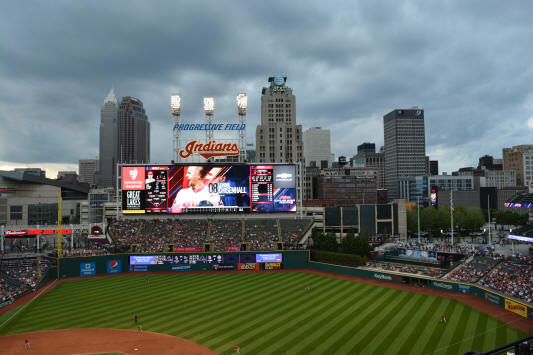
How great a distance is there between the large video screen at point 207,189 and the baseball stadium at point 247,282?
0.17 m

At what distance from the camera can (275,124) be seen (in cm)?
13525

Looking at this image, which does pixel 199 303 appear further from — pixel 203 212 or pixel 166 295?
pixel 203 212

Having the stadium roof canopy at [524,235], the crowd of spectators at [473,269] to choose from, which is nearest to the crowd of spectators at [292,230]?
the crowd of spectators at [473,269]

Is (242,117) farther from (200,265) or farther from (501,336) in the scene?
(501,336)

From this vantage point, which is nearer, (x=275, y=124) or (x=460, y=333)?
(x=460, y=333)

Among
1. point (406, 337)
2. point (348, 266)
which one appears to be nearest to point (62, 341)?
point (406, 337)

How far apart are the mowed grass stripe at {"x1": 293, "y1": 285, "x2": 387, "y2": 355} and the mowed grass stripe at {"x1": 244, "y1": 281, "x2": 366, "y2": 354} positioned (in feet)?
2.30

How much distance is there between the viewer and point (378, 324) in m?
30.1

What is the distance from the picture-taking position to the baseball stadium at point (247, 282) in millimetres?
27703

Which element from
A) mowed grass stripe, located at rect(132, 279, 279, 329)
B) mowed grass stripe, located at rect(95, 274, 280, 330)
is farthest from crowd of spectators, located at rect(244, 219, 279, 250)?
mowed grass stripe, located at rect(95, 274, 280, 330)

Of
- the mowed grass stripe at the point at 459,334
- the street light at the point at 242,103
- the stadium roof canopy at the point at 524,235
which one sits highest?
the street light at the point at 242,103

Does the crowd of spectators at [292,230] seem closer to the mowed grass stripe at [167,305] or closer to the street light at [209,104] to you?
the mowed grass stripe at [167,305]

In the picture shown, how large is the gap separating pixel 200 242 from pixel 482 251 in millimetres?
41751

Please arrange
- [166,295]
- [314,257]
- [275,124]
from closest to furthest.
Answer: [166,295] < [314,257] < [275,124]
